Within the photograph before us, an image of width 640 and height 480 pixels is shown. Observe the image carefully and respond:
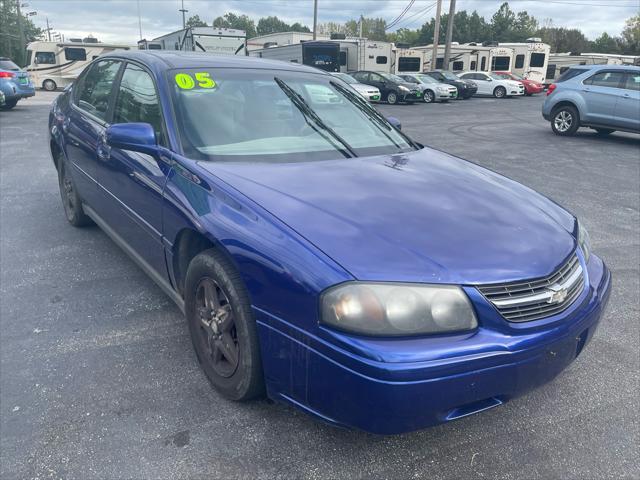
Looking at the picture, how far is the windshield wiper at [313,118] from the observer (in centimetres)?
295

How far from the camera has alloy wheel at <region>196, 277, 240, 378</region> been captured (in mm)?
2279

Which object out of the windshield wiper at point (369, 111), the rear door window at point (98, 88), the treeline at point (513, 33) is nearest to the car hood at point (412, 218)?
the windshield wiper at point (369, 111)

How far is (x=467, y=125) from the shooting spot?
47.1ft

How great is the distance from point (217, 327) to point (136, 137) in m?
1.14

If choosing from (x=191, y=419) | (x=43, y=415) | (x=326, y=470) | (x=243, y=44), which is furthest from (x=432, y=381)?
(x=243, y=44)

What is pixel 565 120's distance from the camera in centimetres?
1217

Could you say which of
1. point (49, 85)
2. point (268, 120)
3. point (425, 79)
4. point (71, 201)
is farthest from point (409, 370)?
point (49, 85)

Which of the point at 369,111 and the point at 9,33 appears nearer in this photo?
the point at 369,111

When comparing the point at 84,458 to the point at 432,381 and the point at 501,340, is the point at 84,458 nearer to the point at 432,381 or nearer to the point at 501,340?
the point at 432,381

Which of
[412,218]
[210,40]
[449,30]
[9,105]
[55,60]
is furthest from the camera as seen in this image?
[449,30]

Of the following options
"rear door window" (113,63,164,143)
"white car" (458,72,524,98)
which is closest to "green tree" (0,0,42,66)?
"white car" (458,72,524,98)

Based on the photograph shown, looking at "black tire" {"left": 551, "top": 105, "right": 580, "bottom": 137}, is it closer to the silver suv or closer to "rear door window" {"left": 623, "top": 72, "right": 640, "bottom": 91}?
the silver suv

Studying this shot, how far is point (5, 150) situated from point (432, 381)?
9.46 metres

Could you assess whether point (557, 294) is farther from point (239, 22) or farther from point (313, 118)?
point (239, 22)
